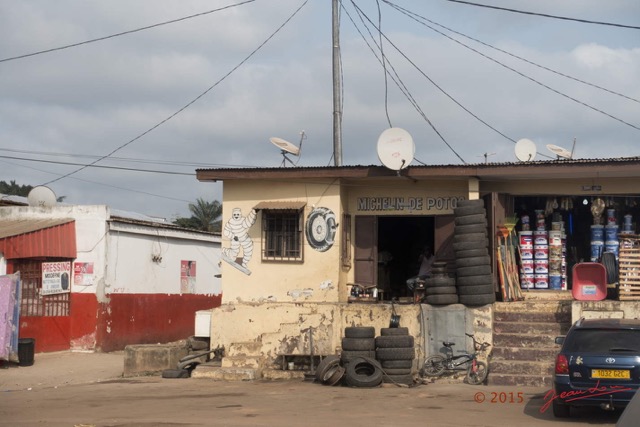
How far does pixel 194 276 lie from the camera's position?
1145 inches

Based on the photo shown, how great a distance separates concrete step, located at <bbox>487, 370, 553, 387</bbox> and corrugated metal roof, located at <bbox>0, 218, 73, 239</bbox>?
13.1 meters

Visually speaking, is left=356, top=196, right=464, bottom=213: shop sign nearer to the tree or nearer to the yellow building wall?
the yellow building wall

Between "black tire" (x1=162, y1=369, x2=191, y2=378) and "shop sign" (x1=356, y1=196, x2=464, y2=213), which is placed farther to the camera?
"shop sign" (x1=356, y1=196, x2=464, y2=213)

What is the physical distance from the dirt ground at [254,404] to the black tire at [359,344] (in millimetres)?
918

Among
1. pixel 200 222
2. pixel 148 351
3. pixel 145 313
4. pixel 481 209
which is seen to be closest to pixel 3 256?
pixel 145 313

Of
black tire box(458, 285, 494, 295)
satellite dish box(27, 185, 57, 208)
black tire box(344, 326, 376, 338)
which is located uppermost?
satellite dish box(27, 185, 57, 208)

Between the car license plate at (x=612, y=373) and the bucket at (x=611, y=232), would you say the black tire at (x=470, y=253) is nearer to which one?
the bucket at (x=611, y=232)

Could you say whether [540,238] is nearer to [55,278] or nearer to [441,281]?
[441,281]

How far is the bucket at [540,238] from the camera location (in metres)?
19.4

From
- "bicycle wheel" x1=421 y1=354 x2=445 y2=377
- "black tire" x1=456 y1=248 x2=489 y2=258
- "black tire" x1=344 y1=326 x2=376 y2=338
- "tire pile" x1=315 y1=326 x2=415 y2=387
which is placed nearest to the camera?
"tire pile" x1=315 y1=326 x2=415 y2=387

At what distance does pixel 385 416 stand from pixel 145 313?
1487cm

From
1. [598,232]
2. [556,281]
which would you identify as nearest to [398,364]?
[556,281]

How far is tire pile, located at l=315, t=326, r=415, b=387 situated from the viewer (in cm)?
1636

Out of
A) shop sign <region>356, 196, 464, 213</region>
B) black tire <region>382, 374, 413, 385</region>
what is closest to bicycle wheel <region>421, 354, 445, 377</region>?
black tire <region>382, 374, 413, 385</region>
